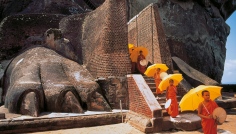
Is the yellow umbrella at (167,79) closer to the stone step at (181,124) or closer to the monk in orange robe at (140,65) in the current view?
the stone step at (181,124)

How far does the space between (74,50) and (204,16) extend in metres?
17.0

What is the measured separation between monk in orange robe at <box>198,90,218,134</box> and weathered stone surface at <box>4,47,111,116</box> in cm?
332

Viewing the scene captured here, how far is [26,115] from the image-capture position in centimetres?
633

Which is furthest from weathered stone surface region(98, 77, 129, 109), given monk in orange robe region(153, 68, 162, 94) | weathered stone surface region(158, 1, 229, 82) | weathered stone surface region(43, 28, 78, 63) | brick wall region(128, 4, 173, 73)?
weathered stone surface region(158, 1, 229, 82)

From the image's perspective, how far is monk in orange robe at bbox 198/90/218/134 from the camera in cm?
450

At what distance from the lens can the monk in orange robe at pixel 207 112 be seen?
4504mm

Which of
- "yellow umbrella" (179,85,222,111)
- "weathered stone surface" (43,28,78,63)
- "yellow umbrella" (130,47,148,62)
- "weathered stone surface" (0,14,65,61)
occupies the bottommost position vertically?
"yellow umbrella" (179,85,222,111)

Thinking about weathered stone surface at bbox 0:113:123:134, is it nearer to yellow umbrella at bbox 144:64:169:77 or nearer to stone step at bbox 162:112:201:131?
stone step at bbox 162:112:201:131

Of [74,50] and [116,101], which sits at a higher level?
[74,50]

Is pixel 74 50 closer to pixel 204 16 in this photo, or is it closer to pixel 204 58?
pixel 204 58

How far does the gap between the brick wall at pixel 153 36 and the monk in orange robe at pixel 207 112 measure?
4130mm

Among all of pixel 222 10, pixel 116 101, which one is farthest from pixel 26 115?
pixel 222 10

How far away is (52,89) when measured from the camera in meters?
6.94

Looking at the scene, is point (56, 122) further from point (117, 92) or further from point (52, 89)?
point (117, 92)
